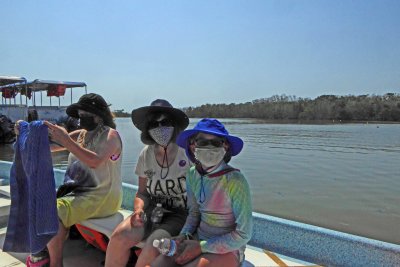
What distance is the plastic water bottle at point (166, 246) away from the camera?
6.63 ft

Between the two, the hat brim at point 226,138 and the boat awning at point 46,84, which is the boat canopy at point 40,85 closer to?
the boat awning at point 46,84

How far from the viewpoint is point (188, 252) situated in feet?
6.72

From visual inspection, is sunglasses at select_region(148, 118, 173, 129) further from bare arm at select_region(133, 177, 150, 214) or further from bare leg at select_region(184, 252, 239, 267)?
bare leg at select_region(184, 252, 239, 267)

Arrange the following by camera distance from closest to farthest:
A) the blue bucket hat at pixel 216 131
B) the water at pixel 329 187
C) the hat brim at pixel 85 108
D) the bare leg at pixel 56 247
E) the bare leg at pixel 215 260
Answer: the bare leg at pixel 215 260, the blue bucket hat at pixel 216 131, the bare leg at pixel 56 247, the hat brim at pixel 85 108, the water at pixel 329 187

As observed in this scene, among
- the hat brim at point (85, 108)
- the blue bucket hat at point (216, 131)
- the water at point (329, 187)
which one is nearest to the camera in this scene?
the blue bucket hat at point (216, 131)

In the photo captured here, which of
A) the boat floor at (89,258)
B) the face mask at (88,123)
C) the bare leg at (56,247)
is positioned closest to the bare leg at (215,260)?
the boat floor at (89,258)

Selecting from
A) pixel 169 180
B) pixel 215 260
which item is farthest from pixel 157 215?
pixel 215 260

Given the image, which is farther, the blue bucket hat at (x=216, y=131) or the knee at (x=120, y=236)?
the knee at (x=120, y=236)

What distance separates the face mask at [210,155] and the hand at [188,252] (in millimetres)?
465

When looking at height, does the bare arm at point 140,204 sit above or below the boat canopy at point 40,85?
below

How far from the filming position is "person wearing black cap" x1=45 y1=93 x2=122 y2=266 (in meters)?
2.65

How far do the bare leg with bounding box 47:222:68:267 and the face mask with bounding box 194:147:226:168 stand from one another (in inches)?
48.7

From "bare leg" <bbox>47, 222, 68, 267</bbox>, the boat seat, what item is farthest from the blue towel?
the boat seat

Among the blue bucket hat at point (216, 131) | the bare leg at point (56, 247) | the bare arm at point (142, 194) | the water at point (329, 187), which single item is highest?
the blue bucket hat at point (216, 131)
